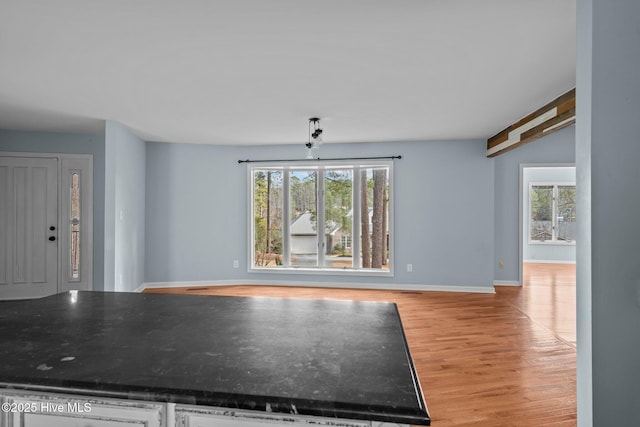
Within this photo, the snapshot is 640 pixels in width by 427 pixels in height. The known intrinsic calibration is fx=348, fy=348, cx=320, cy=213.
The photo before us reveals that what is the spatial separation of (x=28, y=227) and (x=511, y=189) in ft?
24.5

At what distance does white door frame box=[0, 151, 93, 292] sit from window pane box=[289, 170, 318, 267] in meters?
3.00

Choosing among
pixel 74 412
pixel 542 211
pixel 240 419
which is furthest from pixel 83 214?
pixel 542 211

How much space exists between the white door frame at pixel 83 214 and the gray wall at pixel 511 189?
6366mm

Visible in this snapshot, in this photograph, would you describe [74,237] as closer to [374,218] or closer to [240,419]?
[374,218]

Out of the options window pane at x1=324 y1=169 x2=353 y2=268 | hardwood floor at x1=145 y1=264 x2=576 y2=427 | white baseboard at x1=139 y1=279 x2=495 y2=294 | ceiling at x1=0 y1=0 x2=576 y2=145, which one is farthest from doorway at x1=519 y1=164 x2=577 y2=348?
ceiling at x1=0 y1=0 x2=576 y2=145

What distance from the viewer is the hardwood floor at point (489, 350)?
2.22m

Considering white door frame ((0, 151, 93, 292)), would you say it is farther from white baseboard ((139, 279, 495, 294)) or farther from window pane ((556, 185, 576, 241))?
window pane ((556, 185, 576, 241))

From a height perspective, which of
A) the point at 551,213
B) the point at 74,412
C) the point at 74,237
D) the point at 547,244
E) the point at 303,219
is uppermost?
the point at 551,213

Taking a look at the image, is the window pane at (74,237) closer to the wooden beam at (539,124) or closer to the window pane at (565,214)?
the wooden beam at (539,124)

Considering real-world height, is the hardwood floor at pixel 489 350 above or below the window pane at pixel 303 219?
below

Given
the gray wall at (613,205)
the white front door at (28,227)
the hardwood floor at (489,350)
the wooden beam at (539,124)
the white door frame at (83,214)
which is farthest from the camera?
the white door frame at (83,214)

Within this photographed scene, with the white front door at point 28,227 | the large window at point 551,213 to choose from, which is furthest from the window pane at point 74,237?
the large window at point 551,213

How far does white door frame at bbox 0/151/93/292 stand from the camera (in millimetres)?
5055

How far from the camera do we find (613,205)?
140 centimetres
